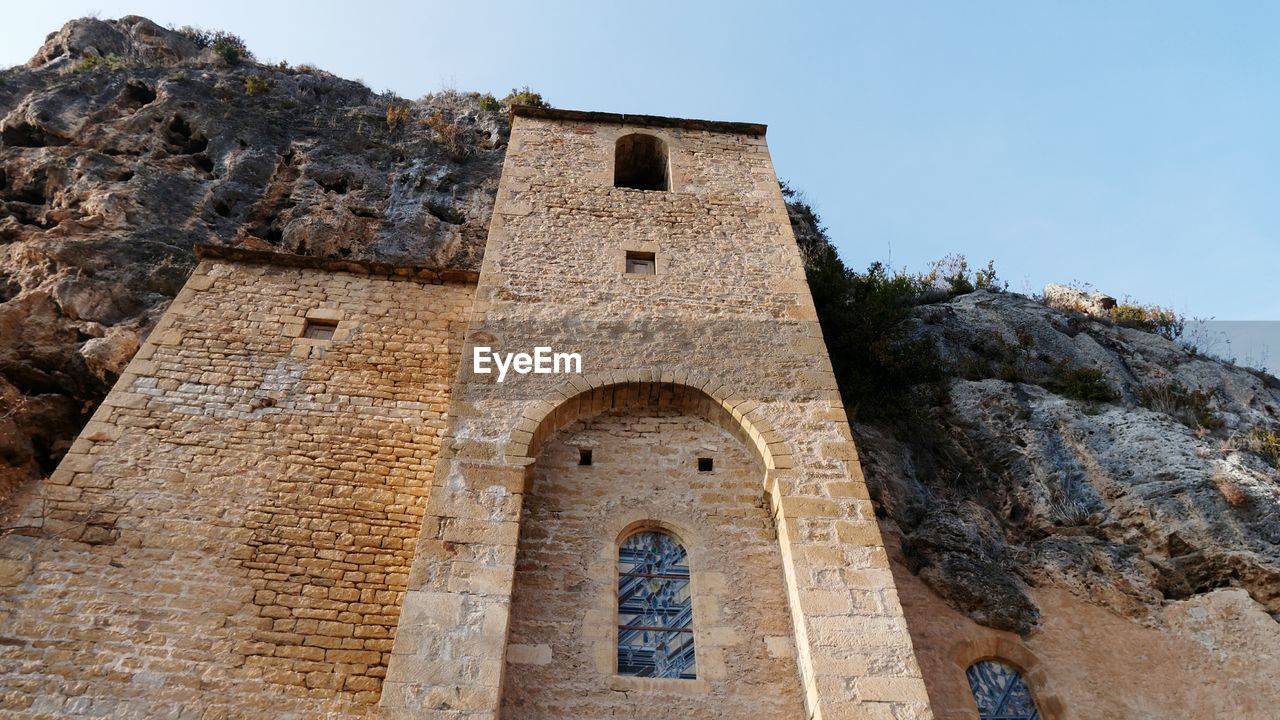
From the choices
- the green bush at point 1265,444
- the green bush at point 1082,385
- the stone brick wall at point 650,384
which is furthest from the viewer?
the green bush at point 1082,385

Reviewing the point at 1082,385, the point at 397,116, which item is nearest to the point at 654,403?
the point at 1082,385

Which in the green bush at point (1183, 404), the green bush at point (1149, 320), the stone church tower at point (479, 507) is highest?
the green bush at point (1149, 320)

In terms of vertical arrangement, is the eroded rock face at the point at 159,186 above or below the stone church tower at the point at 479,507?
above

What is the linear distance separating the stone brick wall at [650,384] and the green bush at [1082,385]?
4.36 m

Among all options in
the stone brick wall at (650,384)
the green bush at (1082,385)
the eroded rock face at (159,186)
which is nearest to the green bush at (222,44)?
the eroded rock face at (159,186)

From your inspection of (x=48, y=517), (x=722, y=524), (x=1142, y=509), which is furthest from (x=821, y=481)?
(x=48, y=517)

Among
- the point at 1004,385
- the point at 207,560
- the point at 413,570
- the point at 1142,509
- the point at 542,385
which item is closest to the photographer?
the point at 413,570

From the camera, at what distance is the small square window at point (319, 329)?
8.57 m

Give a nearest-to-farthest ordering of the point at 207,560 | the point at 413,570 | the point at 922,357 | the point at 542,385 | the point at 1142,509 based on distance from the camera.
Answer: the point at 413,570
the point at 207,560
the point at 542,385
the point at 1142,509
the point at 922,357

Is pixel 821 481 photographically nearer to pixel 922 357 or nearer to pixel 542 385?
pixel 542 385

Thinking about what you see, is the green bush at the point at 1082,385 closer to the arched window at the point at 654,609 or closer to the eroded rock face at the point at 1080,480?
the eroded rock face at the point at 1080,480

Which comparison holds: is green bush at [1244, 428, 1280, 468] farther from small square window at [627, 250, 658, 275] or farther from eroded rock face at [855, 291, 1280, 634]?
small square window at [627, 250, 658, 275]

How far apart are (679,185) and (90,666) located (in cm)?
798

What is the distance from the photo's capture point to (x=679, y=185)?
407 inches
